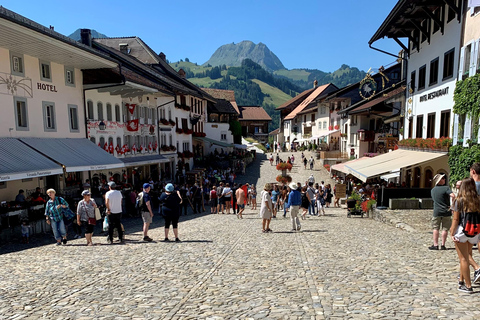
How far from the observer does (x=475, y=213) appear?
543cm

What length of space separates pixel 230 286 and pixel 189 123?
3565 cm

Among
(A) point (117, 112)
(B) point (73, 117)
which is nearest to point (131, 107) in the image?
(A) point (117, 112)

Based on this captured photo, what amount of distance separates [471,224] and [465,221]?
0.09m

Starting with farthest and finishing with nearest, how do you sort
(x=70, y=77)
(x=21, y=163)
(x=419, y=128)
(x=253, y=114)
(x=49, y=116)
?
(x=253, y=114)
(x=419, y=128)
(x=70, y=77)
(x=49, y=116)
(x=21, y=163)

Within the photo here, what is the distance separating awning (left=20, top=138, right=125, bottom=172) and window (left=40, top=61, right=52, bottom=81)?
3219 millimetres

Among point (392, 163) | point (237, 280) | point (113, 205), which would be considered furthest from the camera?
point (392, 163)

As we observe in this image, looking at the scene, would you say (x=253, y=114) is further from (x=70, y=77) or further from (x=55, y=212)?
(x=55, y=212)

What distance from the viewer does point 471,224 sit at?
5422mm

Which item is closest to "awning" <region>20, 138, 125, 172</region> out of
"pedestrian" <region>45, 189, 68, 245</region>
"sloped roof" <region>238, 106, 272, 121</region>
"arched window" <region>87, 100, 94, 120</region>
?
"arched window" <region>87, 100, 94, 120</region>

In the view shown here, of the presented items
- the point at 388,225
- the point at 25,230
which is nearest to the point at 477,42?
the point at 388,225

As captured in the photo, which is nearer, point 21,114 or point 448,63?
point 448,63

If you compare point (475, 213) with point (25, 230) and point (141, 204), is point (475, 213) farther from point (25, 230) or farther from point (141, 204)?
point (25, 230)

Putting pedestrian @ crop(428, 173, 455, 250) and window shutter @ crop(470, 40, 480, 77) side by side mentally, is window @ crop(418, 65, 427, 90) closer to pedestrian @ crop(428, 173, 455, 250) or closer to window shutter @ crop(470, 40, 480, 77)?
window shutter @ crop(470, 40, 480, 77)

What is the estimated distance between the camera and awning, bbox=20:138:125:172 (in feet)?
56.1
